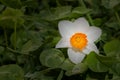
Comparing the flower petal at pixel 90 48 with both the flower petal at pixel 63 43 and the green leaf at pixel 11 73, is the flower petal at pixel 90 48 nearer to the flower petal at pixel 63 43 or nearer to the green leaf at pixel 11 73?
the flower petal at pixel 63 43

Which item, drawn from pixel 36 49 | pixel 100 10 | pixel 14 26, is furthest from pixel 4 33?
pixel 100 10

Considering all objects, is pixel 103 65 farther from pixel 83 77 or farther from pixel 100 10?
pixel 100 10

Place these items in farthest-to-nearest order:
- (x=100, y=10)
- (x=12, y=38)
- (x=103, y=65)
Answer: (x=100, y=10)
(x=12, y=38)
(x=103, y=65)

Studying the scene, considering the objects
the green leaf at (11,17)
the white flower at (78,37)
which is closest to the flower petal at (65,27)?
the white flower at (78,37)

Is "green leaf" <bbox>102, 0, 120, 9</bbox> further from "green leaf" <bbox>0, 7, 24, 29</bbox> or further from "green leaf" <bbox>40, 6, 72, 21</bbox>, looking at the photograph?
"green leaf" <bbox>0, 7, 24, 29</bbox>

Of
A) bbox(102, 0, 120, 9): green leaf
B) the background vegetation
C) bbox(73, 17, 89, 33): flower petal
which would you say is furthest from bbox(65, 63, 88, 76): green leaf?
bbox(102, 0, 120, 9): green leaf
